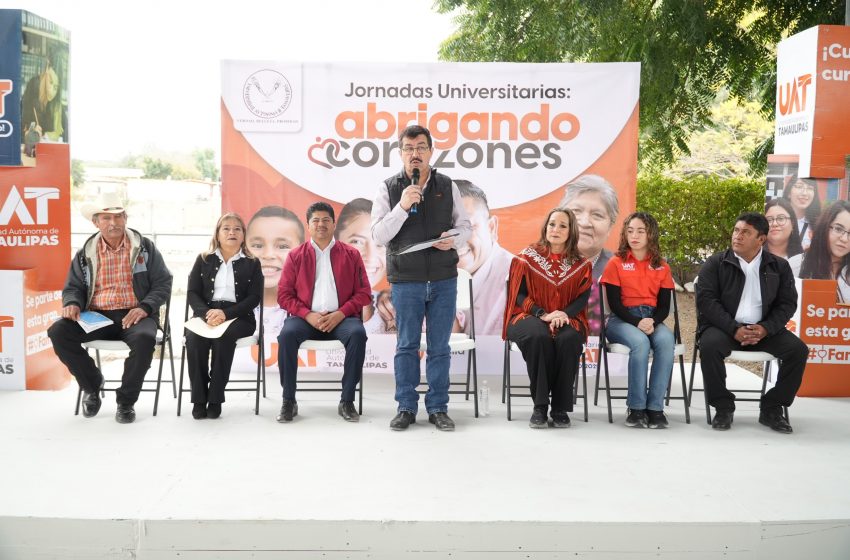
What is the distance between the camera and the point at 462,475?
3.53 metres

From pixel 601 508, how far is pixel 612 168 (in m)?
2.73

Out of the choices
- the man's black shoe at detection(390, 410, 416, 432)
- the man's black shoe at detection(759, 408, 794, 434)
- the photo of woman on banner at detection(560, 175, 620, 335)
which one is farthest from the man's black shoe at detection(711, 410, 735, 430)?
the man's black shoe at detection(390, 410, 416, 432)

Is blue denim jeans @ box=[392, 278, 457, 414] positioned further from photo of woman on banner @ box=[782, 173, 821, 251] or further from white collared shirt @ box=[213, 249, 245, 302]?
photo of woman on banner @ box=[782, 173, 821, 251]

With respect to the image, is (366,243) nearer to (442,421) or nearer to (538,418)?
(442,421)

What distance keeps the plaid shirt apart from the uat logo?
4.21m

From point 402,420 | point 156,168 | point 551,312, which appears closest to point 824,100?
point 551,312

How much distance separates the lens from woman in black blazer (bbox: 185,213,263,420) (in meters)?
4.51

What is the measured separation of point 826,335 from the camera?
16.9ft

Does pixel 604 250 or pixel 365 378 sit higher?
pixel 604 250

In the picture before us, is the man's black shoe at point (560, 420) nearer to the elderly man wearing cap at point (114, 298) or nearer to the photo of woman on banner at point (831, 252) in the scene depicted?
the photo of woman on banner at point (831, 252)

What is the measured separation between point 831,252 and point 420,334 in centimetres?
270

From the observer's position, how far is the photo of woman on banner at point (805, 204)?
16.7ft

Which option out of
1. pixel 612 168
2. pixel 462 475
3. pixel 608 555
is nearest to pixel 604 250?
pixel 612 168

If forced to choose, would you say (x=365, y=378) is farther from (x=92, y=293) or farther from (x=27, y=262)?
(x=27, y=262)
